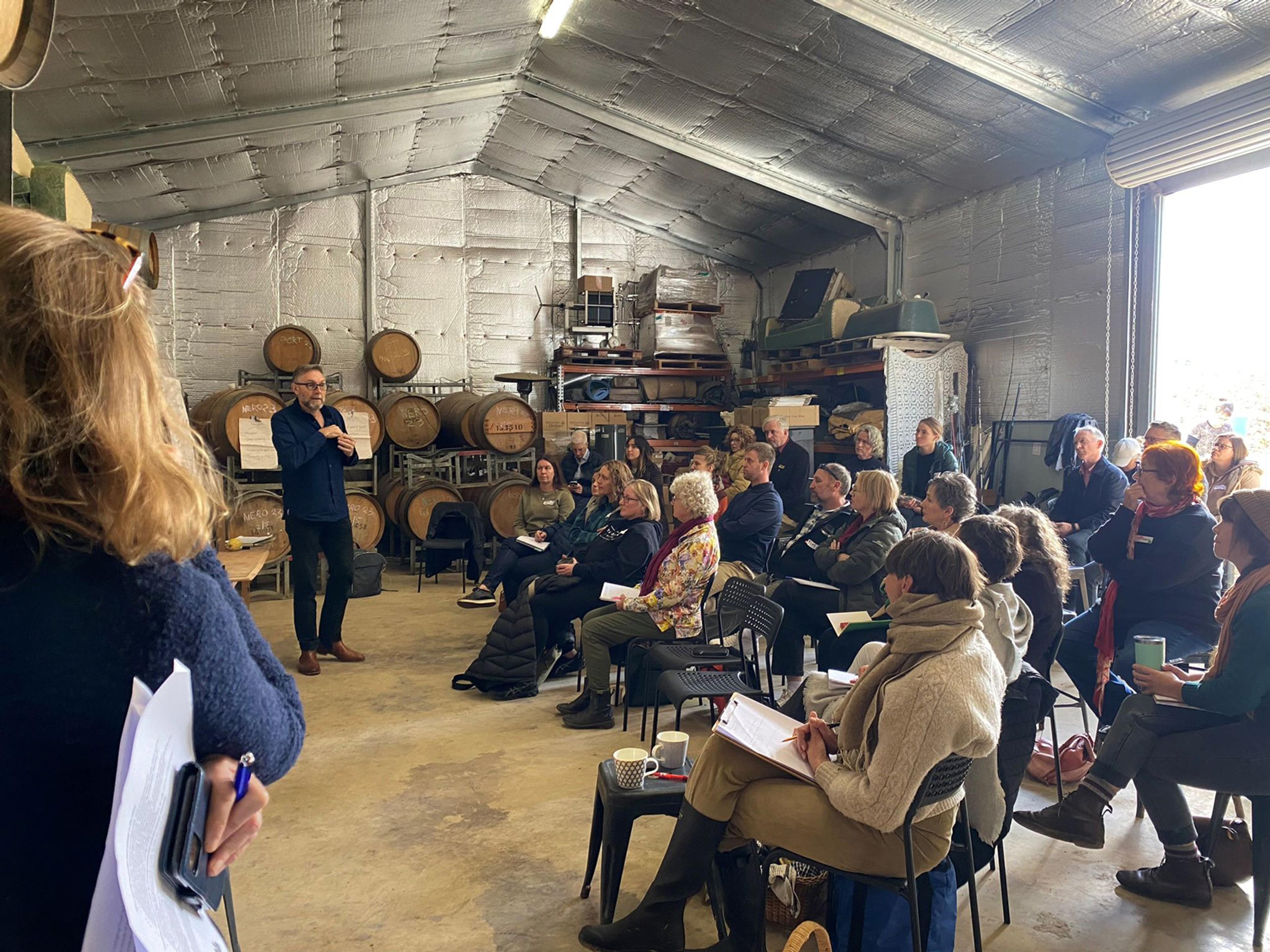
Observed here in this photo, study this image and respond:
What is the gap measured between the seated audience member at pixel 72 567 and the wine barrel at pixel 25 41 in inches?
52.2

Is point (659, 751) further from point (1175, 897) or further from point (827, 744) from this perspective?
point (1175, 897)

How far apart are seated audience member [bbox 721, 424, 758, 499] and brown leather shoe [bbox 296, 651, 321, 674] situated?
134 inches

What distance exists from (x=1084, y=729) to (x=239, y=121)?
7149mm

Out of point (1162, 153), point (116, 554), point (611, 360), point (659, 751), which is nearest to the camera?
point (116, 554)

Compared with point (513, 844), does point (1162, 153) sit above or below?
above

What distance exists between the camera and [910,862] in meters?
2.05

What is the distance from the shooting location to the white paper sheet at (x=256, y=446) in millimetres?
7441

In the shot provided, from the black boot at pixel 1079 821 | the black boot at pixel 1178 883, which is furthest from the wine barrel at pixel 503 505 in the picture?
the black boot at pixel 1178 883

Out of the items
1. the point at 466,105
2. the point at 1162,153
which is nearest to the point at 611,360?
the point at 466,105

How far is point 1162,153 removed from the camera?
5578 mm

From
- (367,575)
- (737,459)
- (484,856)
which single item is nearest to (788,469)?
(737,459)

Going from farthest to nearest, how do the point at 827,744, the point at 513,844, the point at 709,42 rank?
the point at 709,42
the point at 513,844
the point at 827,744

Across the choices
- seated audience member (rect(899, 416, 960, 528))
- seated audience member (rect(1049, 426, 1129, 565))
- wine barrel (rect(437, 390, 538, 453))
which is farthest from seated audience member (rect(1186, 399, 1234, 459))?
wine barrel (rect(437, 390, 538, 453))

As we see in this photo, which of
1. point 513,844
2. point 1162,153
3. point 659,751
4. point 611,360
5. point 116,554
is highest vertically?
point 1162,153
